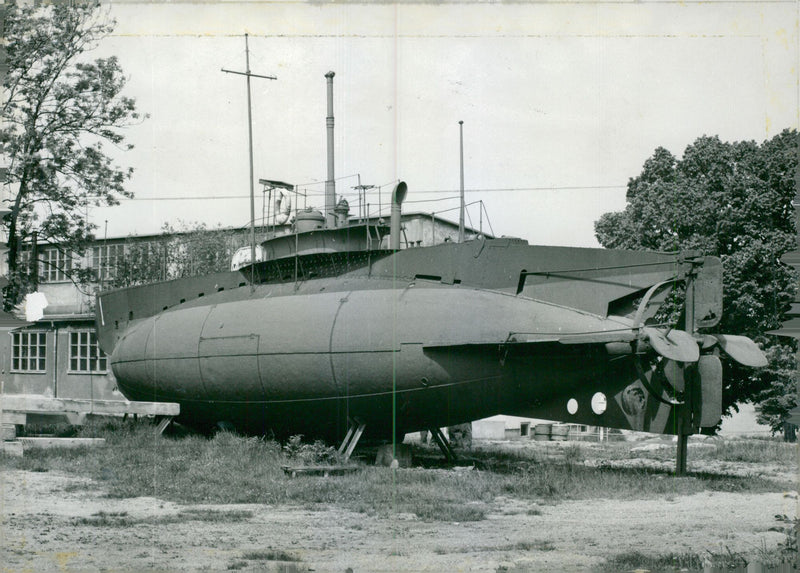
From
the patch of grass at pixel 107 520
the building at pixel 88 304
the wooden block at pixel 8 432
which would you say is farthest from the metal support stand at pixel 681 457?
the building at pixel 88 304

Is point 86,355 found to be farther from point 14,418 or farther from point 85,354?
point 14,418

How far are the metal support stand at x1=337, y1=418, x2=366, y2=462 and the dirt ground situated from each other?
3502 millimetres

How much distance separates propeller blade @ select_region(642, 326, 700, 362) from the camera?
1215cm

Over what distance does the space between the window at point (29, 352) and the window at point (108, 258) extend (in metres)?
3.44

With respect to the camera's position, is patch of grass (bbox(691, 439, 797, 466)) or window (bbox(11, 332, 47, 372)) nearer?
patch of grass (bbox(691, 439, 797, 466))

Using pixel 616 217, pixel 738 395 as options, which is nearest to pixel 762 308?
pixel 738 395

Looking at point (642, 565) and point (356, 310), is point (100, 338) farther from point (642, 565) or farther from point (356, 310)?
point (642, 565)

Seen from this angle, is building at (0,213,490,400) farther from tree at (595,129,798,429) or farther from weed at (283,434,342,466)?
weed at (283,434,342,466)

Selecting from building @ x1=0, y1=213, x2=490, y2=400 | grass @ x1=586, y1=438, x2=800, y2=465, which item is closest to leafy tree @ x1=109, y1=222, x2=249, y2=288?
building @ x1=0, y1=213, x2=490, y2=400

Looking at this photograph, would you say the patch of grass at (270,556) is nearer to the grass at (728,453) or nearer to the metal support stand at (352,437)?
the metal support stand at (352,437)

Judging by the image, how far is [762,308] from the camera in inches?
990

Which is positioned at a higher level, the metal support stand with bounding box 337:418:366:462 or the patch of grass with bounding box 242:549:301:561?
the patch of grass with bounding box 242:549:301:561

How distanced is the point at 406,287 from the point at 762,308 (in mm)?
14462

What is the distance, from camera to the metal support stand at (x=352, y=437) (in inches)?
581
